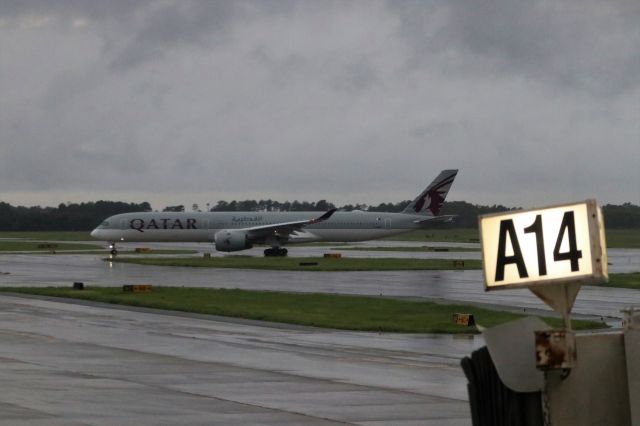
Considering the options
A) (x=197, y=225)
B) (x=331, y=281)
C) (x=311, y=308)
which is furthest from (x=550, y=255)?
(x=197, y=225)

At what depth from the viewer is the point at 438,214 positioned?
93438mm

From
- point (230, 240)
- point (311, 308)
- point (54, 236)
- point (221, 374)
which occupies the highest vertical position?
point (54, 236)

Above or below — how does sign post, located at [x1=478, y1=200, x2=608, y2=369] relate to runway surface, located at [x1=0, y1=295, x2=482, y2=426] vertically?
above

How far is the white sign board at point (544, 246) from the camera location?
5.09 metres

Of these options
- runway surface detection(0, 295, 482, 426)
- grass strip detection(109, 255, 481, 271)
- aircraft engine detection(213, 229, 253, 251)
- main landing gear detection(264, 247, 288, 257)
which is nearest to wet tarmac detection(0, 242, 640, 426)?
runway surface detection(0, 295, 482, 426)

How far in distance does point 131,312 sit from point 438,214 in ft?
209

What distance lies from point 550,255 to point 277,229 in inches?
3088

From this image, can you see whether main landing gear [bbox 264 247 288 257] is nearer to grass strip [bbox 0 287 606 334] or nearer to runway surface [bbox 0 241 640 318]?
runway surface [bbox 0 241 640 318]

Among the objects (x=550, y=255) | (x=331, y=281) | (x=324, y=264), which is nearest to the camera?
(x=550, y=255)

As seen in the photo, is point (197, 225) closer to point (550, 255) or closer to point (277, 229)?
point (277, 229)

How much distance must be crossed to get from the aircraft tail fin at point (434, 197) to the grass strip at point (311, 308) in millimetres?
52738

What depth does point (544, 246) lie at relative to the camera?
521 centimetres

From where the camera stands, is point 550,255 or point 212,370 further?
point 212,370

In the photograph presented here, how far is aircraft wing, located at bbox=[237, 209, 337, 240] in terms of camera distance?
82438mm
